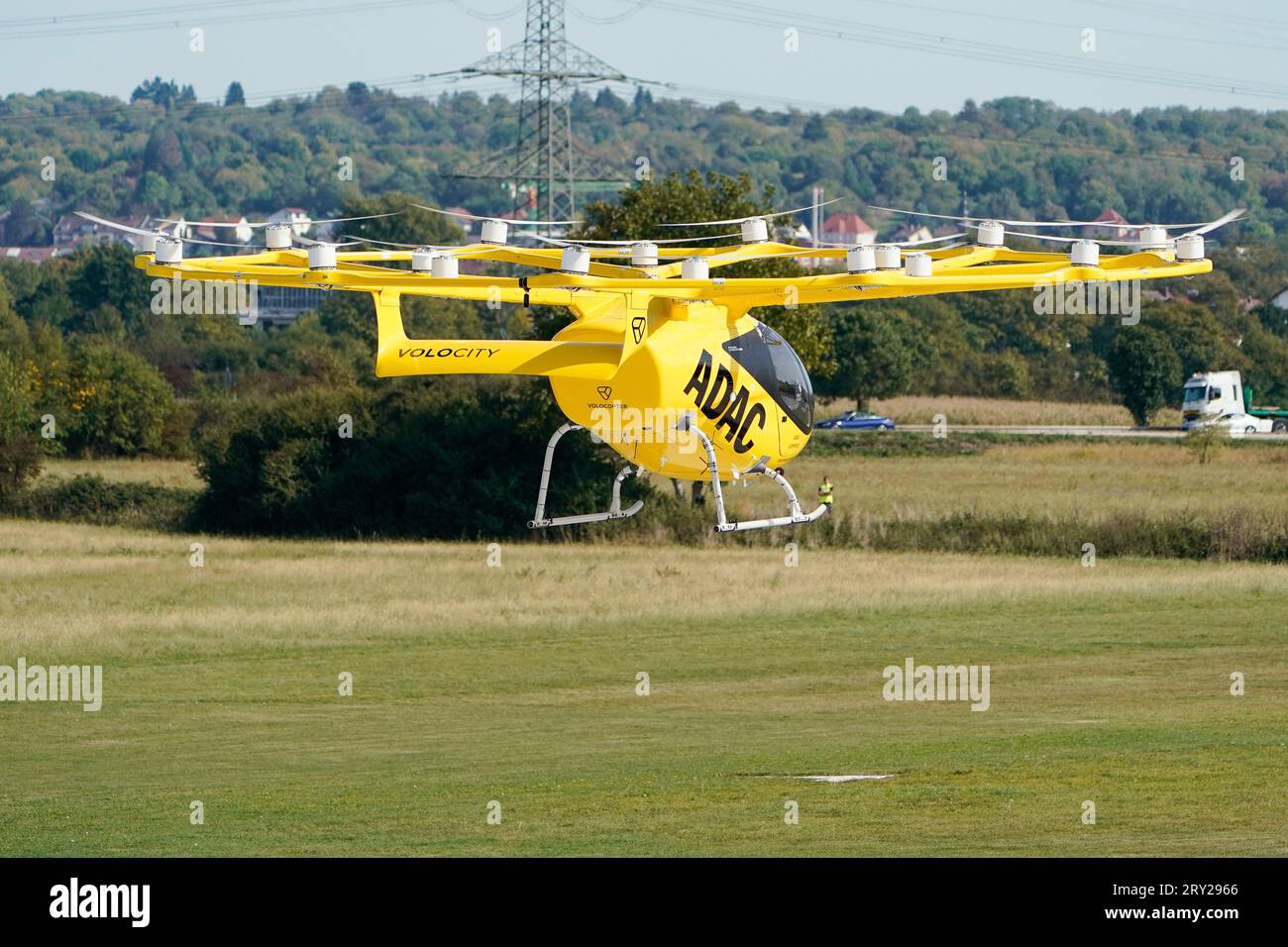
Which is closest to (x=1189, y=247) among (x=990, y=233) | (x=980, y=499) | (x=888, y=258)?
(x=990, y=233)

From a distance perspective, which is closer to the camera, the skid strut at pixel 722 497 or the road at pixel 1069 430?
the skid strut at pixel 722 497

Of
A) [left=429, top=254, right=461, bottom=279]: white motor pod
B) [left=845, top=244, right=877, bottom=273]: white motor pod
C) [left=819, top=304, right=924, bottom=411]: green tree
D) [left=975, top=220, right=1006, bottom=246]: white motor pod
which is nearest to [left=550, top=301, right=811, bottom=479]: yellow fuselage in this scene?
[left=429, top=254, right=461, bottom=279]: white motor pod

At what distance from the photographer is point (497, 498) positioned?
245 ft

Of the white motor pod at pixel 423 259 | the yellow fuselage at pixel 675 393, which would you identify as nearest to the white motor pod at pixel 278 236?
the white motor pod at pixel 423 259

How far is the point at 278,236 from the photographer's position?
1775 centimetres

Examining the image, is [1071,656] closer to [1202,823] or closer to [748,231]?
[1202,823]

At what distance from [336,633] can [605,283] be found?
1362 inches

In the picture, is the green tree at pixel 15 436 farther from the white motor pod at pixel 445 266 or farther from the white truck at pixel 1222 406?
the white motor pod at pixel 445 266

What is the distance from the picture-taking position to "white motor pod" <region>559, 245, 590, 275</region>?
1670 cm

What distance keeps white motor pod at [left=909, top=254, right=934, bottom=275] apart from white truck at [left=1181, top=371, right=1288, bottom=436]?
8530 cm

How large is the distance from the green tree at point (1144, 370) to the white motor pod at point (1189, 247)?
303 feet

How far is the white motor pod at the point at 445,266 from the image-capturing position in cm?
1722

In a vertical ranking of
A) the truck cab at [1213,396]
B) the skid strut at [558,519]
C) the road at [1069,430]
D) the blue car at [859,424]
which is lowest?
the road at [1069,430]
